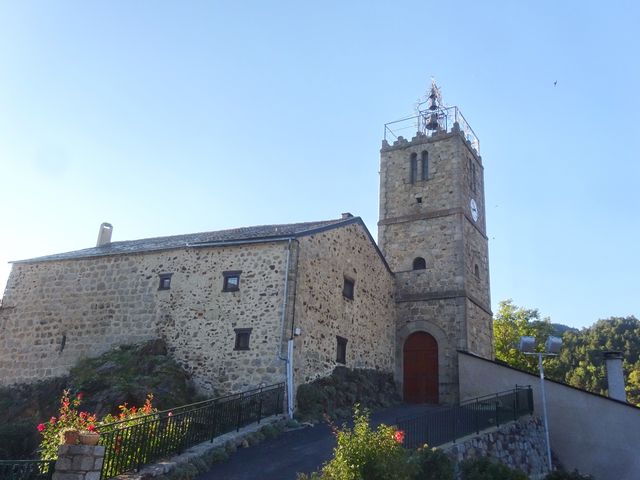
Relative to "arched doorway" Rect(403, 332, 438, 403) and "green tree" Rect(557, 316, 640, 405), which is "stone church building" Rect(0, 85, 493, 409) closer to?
"arched doorway" Rect(403, 332, 438, 403)

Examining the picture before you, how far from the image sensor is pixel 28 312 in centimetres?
2066

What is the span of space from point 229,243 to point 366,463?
10588mm

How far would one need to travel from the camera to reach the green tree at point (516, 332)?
103ft

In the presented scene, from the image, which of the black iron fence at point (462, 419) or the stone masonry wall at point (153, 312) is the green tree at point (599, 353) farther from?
the stone masonry wall at point (153, 312)

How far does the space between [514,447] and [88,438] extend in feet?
37.1

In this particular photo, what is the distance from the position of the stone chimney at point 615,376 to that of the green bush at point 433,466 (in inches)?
457

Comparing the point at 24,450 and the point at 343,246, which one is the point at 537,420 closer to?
the point at 343,246

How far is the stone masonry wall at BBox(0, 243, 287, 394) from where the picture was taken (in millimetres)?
16172

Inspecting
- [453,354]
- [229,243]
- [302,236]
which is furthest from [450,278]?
[229,243]

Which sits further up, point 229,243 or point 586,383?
point 229,243

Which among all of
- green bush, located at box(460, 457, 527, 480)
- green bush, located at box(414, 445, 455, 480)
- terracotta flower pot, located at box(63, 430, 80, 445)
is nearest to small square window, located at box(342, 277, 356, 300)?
green bush, located at box(460, 457, 527, 480)

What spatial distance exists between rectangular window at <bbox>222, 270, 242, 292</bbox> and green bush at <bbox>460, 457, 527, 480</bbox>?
Answer: 8609 mm

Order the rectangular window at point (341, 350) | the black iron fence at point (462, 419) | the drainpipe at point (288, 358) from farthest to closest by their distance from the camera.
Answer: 1. the rectangular window at point (341, 350)
2. the drainpipe at point (288, 358)
3. the black iron fence at point (462, 419)

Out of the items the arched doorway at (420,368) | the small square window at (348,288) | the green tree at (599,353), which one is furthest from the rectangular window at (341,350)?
the green tree at (599,353)
